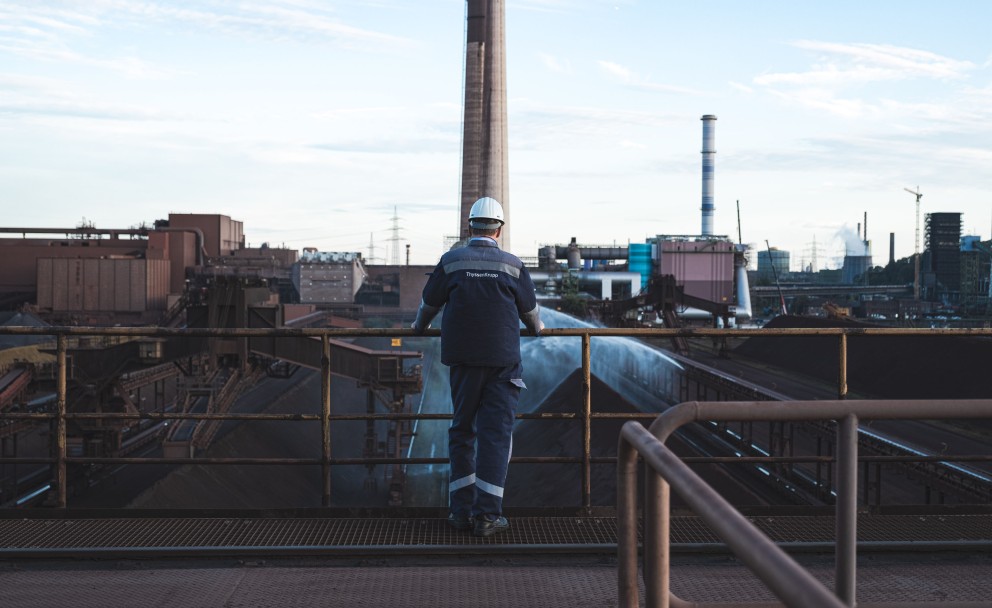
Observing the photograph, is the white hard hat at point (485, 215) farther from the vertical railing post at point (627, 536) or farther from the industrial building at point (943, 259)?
the industrial building at point (943, 259)

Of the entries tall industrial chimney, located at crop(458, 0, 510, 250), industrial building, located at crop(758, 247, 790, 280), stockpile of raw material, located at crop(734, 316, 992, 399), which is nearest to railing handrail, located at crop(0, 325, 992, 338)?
stockpile of raw material, located at crop(734, 316, 992, 399)

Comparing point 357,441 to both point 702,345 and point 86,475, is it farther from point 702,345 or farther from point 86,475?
point 702,345

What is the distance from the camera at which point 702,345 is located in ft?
172

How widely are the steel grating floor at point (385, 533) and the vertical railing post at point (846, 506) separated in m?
2.33

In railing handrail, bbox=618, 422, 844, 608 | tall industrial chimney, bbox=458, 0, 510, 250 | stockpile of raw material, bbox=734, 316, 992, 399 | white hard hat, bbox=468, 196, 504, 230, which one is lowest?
stockpile of raw material, bbox=734, 316, 992, 399

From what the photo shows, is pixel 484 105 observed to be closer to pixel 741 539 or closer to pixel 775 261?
pixel 741 539

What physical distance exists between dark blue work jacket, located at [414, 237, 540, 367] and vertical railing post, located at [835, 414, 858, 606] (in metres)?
2.42

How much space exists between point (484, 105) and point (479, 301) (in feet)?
164

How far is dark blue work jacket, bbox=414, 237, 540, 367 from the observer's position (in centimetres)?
472

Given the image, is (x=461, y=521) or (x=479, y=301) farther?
(x=461, y=521)

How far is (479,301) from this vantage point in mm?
4723

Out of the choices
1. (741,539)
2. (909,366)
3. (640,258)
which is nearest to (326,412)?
(741,539)

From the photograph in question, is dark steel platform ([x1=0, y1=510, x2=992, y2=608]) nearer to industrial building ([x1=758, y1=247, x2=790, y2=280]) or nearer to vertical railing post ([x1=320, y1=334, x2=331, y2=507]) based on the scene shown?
vertical railing post ([x1=320, y1=334, x2=331, y2=507])

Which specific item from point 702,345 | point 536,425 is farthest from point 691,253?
point 536,425
